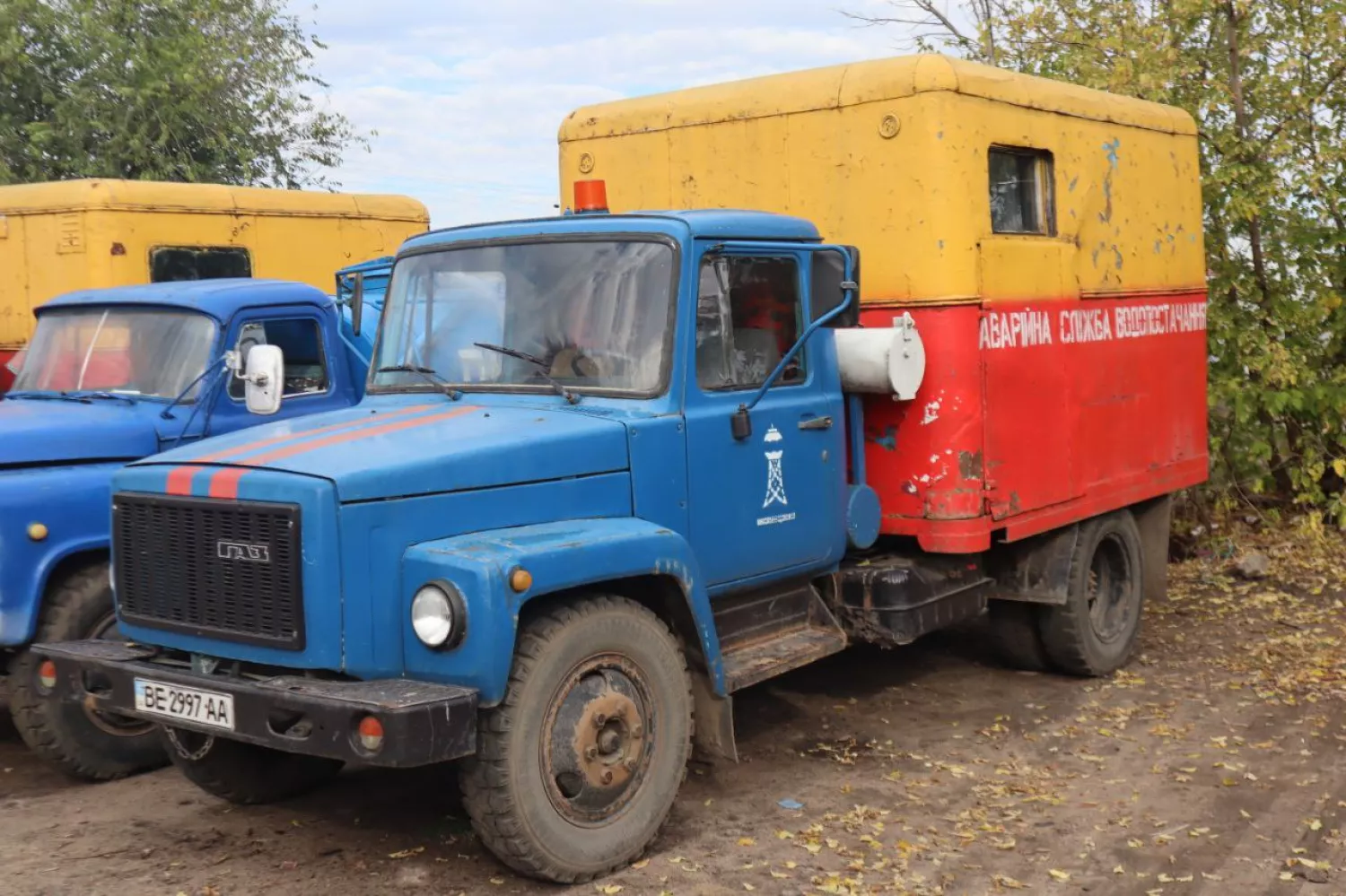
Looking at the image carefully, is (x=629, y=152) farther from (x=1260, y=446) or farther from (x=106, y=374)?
(x=1260, y=446)

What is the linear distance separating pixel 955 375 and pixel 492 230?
2215 millimetres

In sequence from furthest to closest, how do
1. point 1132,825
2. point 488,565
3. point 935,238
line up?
point 935,238, point 1132,825, point 488,565

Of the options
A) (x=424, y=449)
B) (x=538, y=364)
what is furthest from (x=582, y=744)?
(x=538, y=364)

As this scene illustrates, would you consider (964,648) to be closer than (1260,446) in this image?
Yes

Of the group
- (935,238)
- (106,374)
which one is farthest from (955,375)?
(106,374)

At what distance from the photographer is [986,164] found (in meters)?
6.54

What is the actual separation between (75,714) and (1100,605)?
537 cm

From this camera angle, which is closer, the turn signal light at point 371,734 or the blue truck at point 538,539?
the turn signal light at point 371,734

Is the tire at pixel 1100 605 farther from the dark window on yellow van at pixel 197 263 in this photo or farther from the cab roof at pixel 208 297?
the dark window on yellow van at pixel 197 263

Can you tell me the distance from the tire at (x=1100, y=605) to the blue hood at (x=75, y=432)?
4.73m

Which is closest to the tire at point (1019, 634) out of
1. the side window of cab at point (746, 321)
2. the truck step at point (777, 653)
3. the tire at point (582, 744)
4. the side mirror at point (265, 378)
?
the truck step at point (777, 653)

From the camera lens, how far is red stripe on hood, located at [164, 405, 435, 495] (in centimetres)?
478

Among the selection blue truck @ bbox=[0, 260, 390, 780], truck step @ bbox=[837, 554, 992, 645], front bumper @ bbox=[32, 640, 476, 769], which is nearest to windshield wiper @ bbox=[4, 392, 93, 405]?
blue truck @ bbox=[0, 260, 390, 780]

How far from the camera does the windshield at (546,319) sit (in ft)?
17.5
